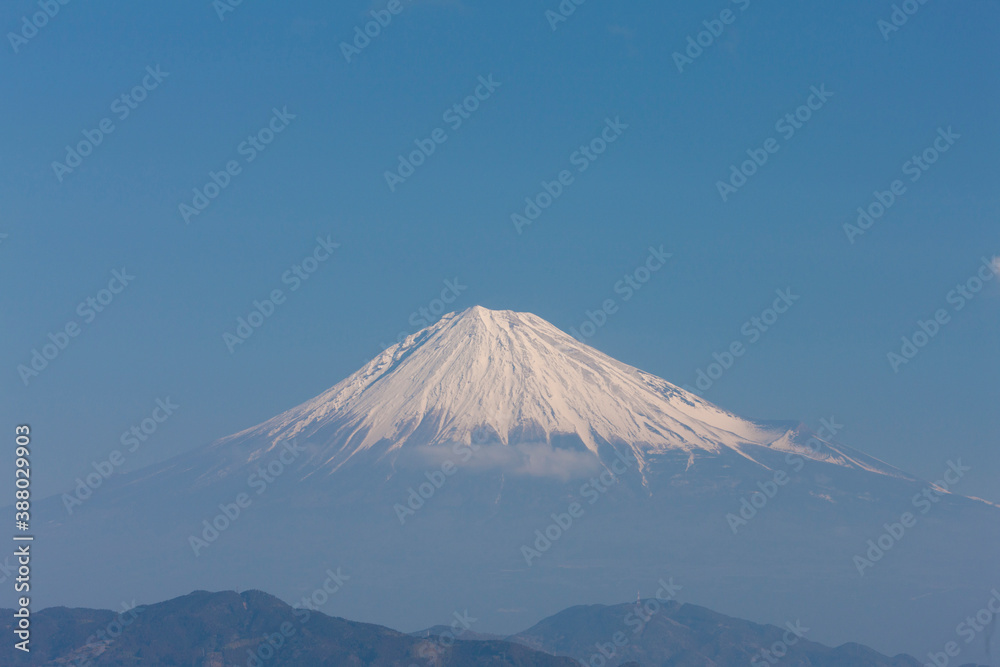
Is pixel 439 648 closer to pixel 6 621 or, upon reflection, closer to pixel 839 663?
pixel 6 621

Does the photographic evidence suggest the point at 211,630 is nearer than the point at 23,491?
No

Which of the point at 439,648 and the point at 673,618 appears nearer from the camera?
the point at 439,648

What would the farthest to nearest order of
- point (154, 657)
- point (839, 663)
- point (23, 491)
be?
point (839, 663) → point (154, 657) → point (23, 491)

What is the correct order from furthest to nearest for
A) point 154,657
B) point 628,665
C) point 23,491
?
point 628,665, point 154,657, point 23,491

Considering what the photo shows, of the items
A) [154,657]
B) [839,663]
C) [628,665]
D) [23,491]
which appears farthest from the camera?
[839,663]

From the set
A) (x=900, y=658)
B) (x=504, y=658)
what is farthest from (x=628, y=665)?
(x=900, y=658)

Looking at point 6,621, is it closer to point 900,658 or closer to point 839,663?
point 839,663

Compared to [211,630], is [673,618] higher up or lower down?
higher up

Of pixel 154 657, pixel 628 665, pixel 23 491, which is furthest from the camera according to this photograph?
pixel 628 665

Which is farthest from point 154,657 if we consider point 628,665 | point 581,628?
point 581,628
